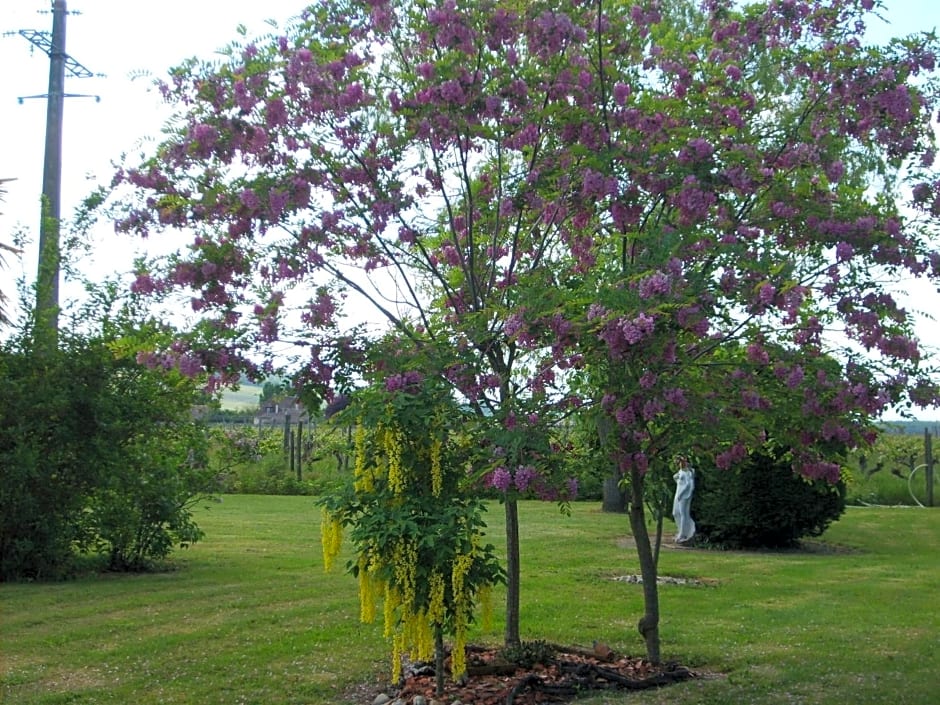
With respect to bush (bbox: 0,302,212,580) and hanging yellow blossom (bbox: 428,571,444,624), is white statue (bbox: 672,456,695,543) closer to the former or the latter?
bush (bbox: 0,302,212,580)

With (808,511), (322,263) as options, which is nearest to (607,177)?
(322,263)

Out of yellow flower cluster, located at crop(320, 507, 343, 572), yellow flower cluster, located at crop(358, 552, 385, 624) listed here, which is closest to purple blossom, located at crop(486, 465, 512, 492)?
yellow flower cluster, located at crop(358, 552, 385, 624)

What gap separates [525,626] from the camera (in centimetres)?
846

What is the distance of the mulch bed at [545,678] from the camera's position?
20.5 feet

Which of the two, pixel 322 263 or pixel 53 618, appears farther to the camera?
pixel 53 618

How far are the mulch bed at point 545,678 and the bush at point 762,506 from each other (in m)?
7.08

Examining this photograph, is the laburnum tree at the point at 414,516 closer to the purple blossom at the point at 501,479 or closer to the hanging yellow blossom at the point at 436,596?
the hanging yellow blossom at the point at 436,596

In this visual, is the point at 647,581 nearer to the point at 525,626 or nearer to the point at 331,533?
the point at 525,626

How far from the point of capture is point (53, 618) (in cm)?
887

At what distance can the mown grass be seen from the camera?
6.57 m

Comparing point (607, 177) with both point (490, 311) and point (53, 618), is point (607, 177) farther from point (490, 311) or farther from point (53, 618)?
point (53, 618)

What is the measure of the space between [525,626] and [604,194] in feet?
12.3

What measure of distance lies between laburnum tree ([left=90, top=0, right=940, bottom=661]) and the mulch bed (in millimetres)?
285

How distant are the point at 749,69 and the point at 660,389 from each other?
2443 mm
